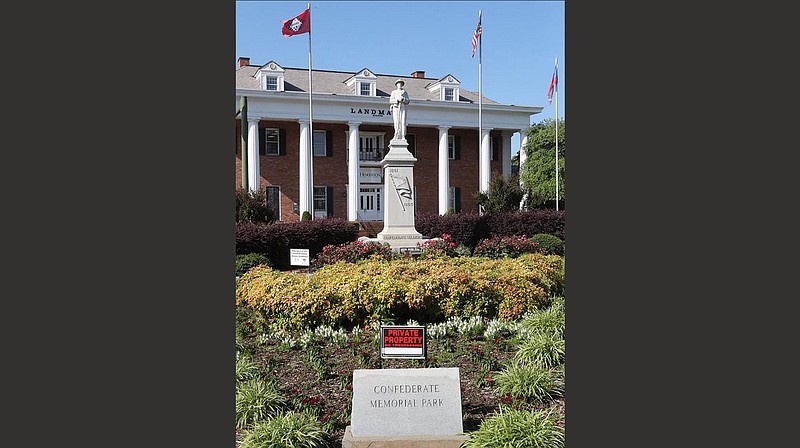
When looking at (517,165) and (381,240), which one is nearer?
(381,240)

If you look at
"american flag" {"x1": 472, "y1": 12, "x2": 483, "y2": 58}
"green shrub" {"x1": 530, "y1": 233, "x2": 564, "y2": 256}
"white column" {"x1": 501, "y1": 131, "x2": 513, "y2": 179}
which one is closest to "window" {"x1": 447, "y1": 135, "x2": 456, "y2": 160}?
"white column" {"x1": 501, "y1": 131, "x2": 513, "y2": 179}

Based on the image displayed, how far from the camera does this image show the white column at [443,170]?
2692 centimetres

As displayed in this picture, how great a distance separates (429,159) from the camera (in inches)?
1133

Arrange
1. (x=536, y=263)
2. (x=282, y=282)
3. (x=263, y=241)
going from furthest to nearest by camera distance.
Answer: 1. (x=263, y=241)
2. (x=536, y=263)
3. (x=282, y=282)

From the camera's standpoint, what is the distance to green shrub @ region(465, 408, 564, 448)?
4.29 m

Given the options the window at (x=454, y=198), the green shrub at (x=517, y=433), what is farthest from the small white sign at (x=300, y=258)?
the window at (x=454, y=198)

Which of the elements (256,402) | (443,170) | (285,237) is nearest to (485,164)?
(443,170)

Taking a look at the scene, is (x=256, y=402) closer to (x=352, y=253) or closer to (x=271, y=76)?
(x=352, y=253)

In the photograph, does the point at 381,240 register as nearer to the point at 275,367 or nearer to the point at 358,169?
the point at 275,367

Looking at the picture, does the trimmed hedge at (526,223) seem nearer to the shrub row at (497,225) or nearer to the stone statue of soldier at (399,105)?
the shrub row at (497,225)

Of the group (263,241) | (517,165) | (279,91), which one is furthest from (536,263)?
(517,165)

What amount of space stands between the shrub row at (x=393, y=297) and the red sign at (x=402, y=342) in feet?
7.92

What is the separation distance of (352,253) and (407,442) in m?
8.54

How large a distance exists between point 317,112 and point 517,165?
10.5 meters
